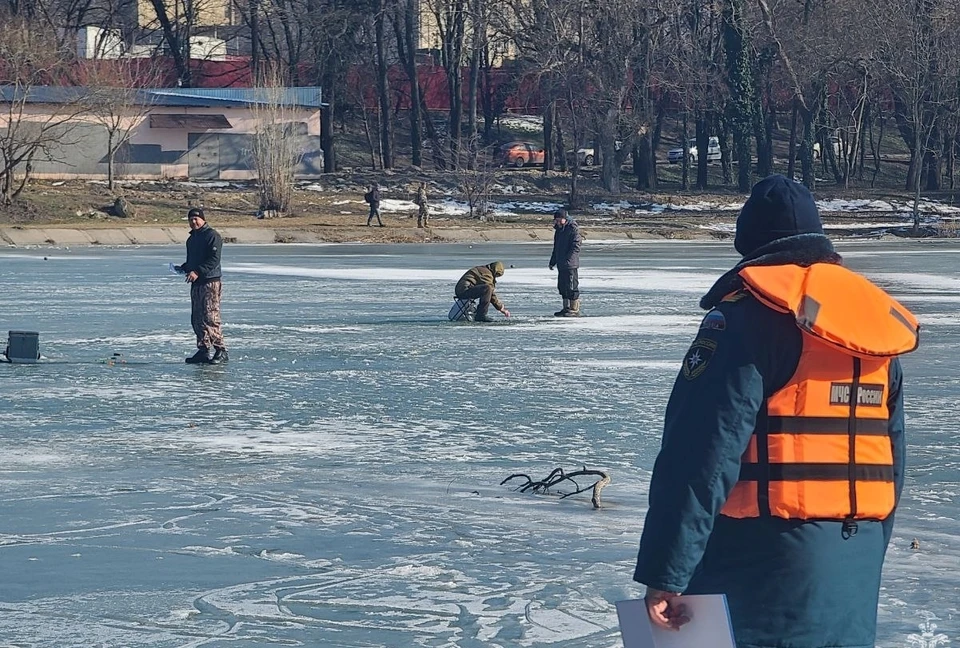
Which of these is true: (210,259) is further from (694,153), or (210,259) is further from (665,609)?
(694,153)

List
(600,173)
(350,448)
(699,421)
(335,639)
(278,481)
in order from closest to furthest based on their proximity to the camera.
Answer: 1. (699,421)
2. (335,639)
3. (278,481)
4. (350,448)
5. (600,173)

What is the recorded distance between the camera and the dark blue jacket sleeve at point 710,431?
347 centimetres

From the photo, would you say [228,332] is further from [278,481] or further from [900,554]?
[900,554]

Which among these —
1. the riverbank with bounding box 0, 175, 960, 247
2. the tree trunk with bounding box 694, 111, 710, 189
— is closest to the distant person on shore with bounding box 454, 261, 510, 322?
the riverbank with bounding box 0, 175, 960, 247

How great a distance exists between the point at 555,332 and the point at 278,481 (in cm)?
1008

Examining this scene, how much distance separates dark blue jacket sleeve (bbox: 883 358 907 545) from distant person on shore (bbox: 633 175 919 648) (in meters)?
0.05

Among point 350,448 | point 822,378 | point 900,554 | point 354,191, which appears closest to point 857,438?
point 822,378

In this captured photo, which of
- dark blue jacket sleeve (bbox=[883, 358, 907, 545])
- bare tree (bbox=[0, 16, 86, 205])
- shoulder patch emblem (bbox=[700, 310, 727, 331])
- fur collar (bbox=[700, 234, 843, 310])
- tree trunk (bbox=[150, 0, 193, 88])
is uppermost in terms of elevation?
tree trunk (bbox=[150, 0, 193, 88])

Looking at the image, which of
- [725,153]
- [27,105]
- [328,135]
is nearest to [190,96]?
[328,135]

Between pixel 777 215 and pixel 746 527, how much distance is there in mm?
741

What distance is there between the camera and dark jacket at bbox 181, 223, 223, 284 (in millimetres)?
15383

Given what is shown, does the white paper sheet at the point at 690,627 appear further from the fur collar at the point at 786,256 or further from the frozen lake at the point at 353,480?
the frozen lake at the point at 353,480

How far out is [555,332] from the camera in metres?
19.1

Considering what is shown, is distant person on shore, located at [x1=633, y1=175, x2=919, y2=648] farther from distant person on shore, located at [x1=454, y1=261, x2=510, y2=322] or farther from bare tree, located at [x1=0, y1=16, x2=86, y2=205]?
bare tree, located at [x1=0, y1=16, x2=86, y2=205]
